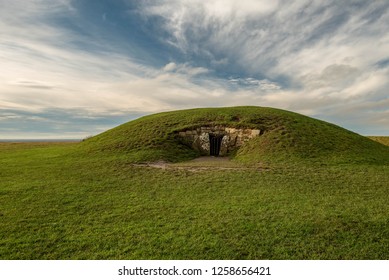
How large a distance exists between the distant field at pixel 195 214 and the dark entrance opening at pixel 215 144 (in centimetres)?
1035

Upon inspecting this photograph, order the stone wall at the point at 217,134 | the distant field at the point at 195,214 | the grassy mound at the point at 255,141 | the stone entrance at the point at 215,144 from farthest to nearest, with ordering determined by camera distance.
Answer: the stone entrance at the point at 215,144
the stone wall at the point at 217,134
the grassy mound at the point at 255,141
the distant field at the point at 195,214

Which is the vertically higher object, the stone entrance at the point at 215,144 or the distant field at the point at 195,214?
the stone entrance at the point at 215,144

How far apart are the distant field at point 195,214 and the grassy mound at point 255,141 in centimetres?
520

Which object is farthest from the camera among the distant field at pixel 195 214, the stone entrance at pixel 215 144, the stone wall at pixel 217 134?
the stone entrance at pixel 215 144

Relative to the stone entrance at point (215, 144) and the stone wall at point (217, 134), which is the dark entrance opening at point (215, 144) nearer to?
the stone entrance at point (215, 144)

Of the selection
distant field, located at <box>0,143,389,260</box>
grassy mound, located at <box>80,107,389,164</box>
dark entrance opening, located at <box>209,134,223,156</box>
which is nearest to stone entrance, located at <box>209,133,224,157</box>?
dark entrance opening, located at <box>209,134,223,156</box>

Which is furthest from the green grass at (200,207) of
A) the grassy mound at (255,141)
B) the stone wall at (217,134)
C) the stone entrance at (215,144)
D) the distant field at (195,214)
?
the stone entrance at (215,144)

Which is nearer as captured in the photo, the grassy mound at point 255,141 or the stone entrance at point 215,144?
the grassy mound at point 255,141

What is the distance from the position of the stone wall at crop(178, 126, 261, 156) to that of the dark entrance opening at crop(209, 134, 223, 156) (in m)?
0.34

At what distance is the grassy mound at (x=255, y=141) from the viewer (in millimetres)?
23594

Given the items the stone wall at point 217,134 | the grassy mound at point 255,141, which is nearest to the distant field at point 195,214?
the grassy mound at point 255,141

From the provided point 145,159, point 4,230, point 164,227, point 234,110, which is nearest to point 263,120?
point 234,110

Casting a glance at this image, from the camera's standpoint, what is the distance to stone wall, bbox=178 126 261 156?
2875 centimetres

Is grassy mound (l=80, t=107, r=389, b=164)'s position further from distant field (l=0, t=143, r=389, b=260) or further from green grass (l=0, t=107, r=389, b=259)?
distant field (l=0, t=143, r=389, b=260)
